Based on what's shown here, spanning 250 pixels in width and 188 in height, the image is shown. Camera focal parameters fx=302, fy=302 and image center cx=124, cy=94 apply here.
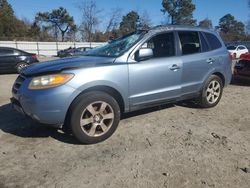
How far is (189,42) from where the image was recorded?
5.90m

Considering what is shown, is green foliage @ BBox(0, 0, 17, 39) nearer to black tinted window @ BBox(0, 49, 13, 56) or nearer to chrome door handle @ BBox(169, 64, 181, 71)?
black tinted window @ BBox(0, 49, 13, 56)

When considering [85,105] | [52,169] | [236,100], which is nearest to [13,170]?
[52,169]

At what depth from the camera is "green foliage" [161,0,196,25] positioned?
69.0m

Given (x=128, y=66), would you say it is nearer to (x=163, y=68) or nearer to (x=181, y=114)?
(x=163, y=68)

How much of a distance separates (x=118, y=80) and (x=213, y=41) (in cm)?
281

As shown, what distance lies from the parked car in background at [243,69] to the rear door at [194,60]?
4.06 m

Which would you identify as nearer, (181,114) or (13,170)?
(13,170)

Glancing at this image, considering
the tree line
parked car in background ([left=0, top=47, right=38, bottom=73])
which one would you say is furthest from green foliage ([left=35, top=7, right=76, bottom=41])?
parked car in background ([left=0, top=47, right=38, bottom=73])

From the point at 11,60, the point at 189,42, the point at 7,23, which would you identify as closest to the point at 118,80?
the point at 189,42

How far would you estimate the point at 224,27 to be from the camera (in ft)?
293

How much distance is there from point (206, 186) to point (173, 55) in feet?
9.11

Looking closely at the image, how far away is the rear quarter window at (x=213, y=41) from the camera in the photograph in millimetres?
6306

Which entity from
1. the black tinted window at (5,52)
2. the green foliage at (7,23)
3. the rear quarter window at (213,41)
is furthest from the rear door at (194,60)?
the green foliage at (7,23)

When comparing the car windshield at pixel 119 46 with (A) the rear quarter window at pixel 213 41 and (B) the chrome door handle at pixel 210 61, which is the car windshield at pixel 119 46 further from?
(A) the rear quarter window at pixel 213 41
